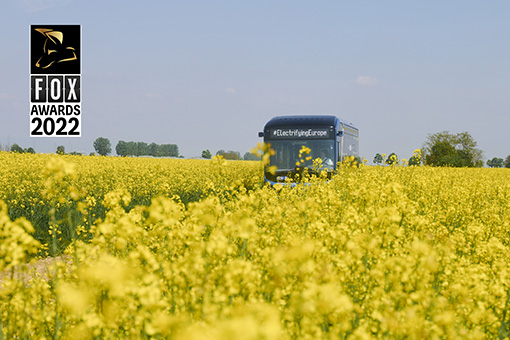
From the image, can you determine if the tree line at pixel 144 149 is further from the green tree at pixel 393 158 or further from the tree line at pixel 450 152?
the green tree at pixel 393 158

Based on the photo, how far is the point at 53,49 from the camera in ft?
58.7

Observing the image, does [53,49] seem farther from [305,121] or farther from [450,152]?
[450,152]

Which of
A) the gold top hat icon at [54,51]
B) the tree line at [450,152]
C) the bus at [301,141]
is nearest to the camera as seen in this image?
the bus at [301,141]

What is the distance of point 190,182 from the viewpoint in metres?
17.5

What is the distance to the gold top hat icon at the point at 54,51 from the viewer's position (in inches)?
695

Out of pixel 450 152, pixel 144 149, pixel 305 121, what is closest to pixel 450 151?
pixel 450 152

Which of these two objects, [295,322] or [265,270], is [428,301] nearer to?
[295,322]

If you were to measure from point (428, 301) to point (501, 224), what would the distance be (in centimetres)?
502

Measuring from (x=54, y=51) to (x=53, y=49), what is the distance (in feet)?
0.31

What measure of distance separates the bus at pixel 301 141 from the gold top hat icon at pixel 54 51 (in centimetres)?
950

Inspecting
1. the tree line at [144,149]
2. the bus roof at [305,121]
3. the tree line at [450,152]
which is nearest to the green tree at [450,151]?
the tree line at [450,152]

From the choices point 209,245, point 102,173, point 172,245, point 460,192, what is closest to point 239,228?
point 209,245

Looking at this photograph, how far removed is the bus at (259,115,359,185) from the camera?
49.9 feet

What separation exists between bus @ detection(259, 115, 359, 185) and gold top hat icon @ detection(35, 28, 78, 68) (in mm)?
9502
